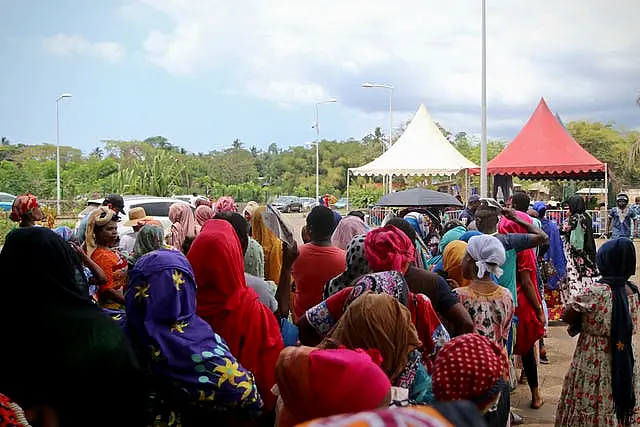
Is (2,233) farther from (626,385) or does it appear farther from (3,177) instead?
(3,177)

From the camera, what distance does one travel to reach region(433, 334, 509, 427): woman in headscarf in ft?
8.02

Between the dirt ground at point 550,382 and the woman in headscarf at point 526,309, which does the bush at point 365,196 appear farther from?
the woman in headscarf at point 526,309

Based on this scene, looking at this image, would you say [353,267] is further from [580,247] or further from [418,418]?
[580,247]

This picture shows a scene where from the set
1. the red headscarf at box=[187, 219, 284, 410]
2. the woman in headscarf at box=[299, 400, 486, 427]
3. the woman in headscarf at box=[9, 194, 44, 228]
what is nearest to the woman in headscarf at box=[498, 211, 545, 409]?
the red headscarf at box=[187, 219, 284, 410]

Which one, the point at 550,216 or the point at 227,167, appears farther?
the point at 227,167

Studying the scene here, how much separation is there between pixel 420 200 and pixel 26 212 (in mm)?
6670

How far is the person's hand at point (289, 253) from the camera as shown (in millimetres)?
4777

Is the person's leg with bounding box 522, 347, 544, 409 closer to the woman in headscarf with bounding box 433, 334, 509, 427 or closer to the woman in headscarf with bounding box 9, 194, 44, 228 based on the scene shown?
the woman in headscarf with bounding box 433, 334, 509, 427

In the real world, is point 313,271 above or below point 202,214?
below

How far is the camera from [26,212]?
589 cm

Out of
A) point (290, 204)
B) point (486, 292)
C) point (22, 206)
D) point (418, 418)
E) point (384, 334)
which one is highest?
point (22, 206)

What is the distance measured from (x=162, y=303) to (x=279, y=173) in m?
77.3

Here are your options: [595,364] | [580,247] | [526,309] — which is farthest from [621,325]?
[580,247]

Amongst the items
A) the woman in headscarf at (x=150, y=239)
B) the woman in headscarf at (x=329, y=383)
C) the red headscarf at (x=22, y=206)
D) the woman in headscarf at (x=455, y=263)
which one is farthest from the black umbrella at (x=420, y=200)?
the woman in headscarf at (x=329, y=383)
